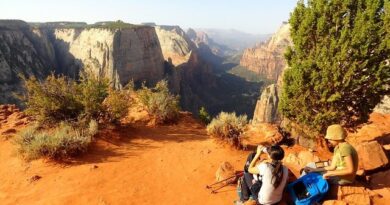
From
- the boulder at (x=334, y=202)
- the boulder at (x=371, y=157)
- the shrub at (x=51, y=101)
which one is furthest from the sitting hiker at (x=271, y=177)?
the shrub at (x=51, y=101)

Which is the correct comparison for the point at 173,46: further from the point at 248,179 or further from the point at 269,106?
the point at 248,179

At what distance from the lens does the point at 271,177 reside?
5.68 metres

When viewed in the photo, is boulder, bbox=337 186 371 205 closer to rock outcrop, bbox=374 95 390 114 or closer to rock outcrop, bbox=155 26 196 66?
rock outcrop, bbox=374 95 390 114

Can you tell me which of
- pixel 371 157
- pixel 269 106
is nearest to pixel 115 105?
pixel 371 157

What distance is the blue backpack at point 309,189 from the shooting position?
579 cm

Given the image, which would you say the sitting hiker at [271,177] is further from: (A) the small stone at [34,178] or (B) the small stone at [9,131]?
(B) the small stone at [9,131]

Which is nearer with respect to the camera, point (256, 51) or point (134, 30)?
point (134, 30)

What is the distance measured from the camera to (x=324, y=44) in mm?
9305

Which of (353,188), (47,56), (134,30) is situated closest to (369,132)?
(353,188)

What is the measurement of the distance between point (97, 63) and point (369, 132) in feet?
186

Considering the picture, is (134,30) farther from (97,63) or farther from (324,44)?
(324,44)

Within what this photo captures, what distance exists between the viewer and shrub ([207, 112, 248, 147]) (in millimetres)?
10781

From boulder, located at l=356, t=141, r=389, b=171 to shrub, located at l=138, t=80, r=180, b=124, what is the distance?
7.61 m

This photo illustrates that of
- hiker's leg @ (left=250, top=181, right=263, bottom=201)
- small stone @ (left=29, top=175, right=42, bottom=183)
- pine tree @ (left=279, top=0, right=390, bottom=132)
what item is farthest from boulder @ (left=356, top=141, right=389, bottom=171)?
small stone @ (left=29, top=175, right=42, bottom=183)
